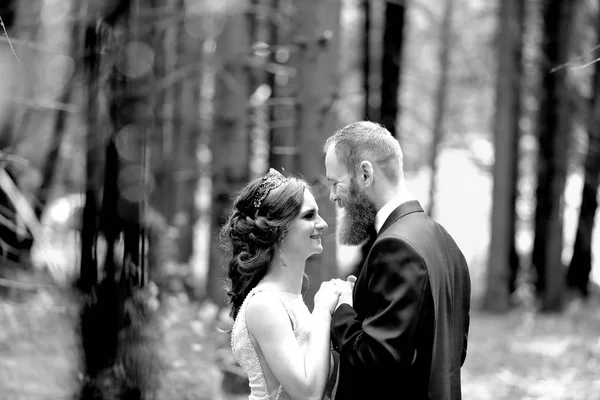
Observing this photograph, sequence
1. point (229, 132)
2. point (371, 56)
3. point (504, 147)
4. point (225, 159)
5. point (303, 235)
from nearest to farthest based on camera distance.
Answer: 1. point (303, 235)
2. point (225, 159)
3. point (229, 132)
4. point (504, 147)
5. point (371, 56)

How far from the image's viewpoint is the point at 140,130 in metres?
3.92

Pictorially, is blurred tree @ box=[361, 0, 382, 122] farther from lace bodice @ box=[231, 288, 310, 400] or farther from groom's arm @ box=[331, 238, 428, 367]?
groom's arm @ box=[331, 238, 428, 367]

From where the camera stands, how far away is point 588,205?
1981cm

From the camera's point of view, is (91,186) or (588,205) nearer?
(91,186)

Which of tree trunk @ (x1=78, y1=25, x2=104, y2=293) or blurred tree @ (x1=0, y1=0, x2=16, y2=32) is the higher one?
blurred tree @ (x1=0, y1=0, x2=16, y2=32)

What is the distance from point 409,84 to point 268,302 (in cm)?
2204

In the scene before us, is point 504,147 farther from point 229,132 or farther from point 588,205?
point 229,132

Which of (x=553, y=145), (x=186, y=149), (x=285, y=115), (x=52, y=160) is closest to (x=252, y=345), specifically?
(x=285, y=115)

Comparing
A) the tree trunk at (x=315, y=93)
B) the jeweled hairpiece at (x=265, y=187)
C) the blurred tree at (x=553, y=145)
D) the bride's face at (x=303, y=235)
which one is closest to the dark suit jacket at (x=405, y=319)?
the bride's face at (x=303, y=235)

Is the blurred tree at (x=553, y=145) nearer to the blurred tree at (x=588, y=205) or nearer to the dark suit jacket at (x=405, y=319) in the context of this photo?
the blurred tree at (x=588, y=205)

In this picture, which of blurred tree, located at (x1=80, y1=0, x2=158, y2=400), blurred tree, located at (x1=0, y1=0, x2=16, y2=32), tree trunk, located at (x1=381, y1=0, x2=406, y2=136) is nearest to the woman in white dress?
blurred tree, located at (x1=80, y1=0, x2=158, y2=400)

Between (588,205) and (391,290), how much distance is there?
58.9 ft

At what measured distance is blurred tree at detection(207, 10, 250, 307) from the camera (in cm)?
1028

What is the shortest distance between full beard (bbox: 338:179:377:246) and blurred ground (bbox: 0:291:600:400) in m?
1.77
